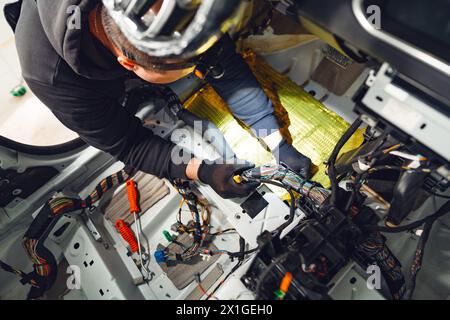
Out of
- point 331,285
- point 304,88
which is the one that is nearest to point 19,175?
point 331,285

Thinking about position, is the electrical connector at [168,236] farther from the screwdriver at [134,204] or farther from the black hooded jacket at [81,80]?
the black hooded jacket at [81,80]

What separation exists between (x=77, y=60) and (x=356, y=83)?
1.55m

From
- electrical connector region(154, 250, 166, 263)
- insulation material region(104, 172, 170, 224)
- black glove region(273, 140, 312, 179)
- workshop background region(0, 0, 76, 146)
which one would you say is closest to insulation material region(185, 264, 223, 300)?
electrical connector region(154, 250, 166, 263)

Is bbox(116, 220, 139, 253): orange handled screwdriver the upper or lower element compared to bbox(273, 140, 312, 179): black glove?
lower

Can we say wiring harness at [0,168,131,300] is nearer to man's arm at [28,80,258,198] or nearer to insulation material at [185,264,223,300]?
man's arm at [28,80,258,198]

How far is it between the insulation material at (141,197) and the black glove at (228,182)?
0.39 m

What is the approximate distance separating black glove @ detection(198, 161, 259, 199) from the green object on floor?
7.50 ft

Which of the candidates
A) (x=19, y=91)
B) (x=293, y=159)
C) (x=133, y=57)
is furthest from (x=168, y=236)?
(x=19, y=91)

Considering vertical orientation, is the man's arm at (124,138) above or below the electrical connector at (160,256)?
above

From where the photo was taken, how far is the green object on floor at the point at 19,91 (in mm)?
2861

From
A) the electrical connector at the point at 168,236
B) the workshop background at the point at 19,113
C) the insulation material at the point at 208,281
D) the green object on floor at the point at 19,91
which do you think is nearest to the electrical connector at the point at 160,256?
the electrical connector at the point at 168,236

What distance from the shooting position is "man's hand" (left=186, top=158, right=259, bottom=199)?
54.8 inches

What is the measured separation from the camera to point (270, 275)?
0.97 meters
